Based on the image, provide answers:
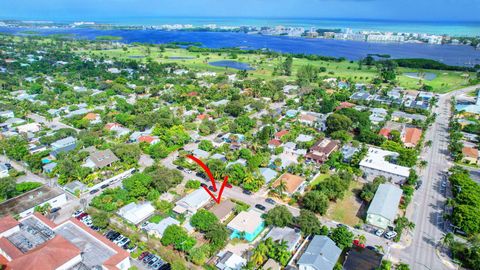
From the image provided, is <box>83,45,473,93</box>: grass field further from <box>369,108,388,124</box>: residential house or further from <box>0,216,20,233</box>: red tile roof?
<box>0,216,20,233</box>: red tile roof

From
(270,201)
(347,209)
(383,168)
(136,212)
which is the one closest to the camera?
(136,212)

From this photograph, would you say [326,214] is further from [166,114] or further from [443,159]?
[166,114]

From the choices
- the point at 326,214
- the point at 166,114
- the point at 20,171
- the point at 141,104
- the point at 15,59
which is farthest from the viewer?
the point at 15,59

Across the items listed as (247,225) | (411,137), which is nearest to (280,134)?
(411,137)

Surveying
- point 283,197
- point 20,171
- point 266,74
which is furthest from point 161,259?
point 266,74

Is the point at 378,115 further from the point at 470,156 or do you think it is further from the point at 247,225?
the point at 247,225

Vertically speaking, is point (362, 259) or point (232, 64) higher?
point (232, 64)

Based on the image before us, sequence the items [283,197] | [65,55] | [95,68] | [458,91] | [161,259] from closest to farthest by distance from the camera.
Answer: [161,259] < [283,197] < [458,91] < [95,68] < [65,55]

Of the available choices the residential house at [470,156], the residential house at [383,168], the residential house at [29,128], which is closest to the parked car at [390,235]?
the residential house at [383,168]
